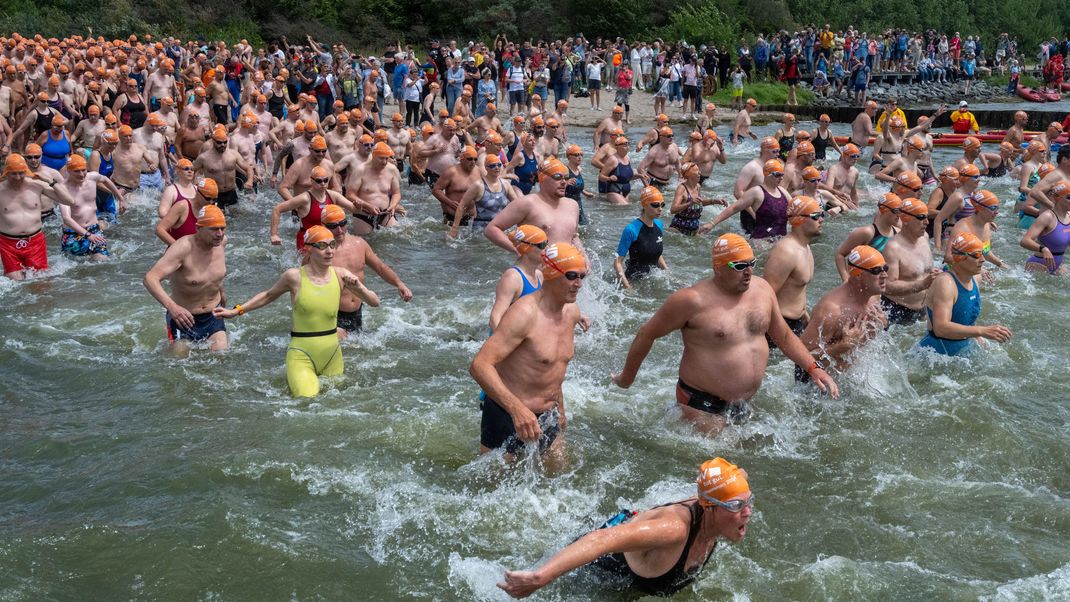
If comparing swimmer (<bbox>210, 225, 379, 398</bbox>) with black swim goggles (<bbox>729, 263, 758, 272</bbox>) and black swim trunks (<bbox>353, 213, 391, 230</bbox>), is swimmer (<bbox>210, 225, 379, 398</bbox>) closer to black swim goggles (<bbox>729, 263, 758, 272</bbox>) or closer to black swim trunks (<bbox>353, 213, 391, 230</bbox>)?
black swim goggles (<bbox>729, 263, 758, 272</bbox>)

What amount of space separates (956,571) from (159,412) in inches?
214

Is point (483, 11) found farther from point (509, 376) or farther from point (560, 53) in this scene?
point (509, 376)

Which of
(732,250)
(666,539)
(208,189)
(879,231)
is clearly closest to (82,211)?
(208,189)

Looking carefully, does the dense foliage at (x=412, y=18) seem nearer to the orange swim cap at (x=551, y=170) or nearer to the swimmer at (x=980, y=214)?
the swimmer at (x=980, y=214)

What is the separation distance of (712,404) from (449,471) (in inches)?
66.3

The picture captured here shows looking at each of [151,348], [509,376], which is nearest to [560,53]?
[151,348]

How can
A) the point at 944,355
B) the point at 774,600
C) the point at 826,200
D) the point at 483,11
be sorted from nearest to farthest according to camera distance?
the point at 774,600 < the point at 944,355 < the point at 826,200 < the point at 483,11

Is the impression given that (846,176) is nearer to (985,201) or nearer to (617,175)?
(617,175)

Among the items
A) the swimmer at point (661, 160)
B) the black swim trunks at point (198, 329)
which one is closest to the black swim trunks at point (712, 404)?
the black swim trunks at point (198, 329)

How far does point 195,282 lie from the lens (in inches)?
319

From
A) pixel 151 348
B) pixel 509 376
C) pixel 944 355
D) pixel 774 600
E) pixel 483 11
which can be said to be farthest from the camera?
pixel 483 11

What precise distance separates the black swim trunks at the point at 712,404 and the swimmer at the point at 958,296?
6.45 ft

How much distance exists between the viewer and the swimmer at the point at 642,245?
32.5ft

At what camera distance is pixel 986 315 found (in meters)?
10.3
